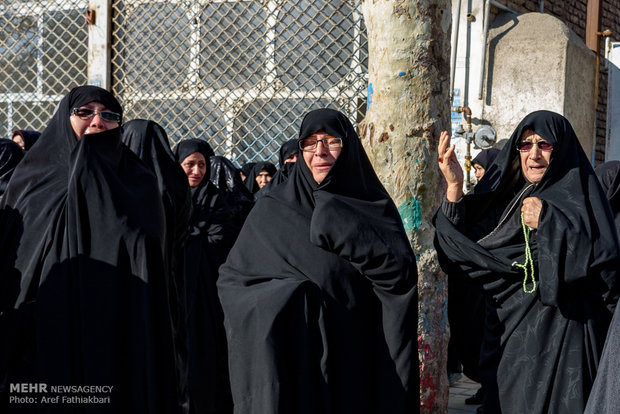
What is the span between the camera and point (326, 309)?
2871mm

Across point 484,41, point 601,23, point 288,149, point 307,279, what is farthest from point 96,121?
point 601,23

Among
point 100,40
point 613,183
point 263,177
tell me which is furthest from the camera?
point 100,40

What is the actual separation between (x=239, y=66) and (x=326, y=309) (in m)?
4.03

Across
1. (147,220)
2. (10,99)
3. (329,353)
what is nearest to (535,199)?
(329,353)

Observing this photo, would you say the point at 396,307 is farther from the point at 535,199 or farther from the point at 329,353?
the point at 535,199

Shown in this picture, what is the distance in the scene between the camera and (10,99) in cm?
764

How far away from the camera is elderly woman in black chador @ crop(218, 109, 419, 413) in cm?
284

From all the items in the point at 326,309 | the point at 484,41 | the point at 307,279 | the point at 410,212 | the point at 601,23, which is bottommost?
the point at 326,309

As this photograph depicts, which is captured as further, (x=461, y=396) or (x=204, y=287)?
(x=461, y=396)

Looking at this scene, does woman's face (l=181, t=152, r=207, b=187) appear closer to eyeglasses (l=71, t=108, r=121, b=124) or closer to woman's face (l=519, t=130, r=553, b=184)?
eyeglasses (l=71, t=108, r=121, b=124)

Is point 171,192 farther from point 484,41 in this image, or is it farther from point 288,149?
point 484,41

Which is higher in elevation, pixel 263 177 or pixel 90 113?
pixel 90 113

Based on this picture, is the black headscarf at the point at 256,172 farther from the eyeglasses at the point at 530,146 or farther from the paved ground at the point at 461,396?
the eyeglasses at the point at 530,146

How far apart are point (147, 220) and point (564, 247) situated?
1.70 m
